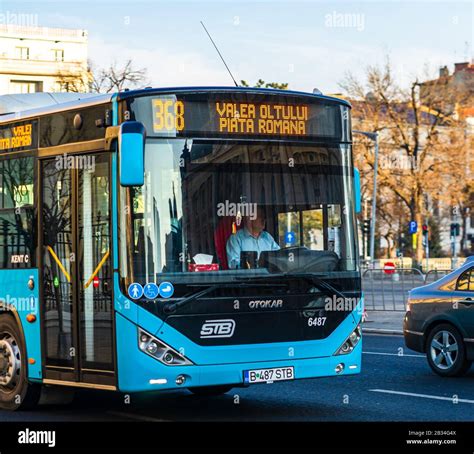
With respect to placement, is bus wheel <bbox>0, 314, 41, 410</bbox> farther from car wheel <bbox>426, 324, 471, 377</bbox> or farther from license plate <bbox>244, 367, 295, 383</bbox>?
car wheel <bbox>426, 324, 471, 377</bbox>

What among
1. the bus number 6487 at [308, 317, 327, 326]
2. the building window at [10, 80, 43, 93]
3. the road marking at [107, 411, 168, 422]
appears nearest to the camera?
the bus number 6487 at [308, 317, 327, 326]

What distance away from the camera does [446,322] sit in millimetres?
14680

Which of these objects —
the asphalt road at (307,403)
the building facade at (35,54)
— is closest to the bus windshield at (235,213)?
the asphalt road at (307,403)

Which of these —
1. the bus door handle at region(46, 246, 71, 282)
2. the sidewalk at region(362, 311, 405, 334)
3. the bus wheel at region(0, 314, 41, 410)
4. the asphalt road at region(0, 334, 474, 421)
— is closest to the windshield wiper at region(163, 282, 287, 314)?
the bus door handle at region(46, 246, 71, 282)

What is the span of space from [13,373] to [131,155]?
3190 millimetres

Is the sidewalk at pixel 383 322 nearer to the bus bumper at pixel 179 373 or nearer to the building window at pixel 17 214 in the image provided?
the building window at pixel 17 214

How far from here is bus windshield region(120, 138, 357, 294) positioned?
387 inches

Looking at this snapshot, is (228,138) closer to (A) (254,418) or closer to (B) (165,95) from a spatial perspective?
(B) (165,95)

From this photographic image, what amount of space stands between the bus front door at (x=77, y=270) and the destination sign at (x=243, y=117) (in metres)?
0.71

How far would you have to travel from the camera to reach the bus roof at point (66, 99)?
1005cm

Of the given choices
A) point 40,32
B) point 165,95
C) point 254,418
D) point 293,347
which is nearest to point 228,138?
point 165,95

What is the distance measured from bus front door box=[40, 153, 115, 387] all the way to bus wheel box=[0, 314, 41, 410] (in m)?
0.45

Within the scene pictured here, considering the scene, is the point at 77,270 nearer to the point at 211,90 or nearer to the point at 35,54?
the point at 211,90

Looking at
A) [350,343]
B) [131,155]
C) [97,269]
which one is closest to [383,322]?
[350,343]
